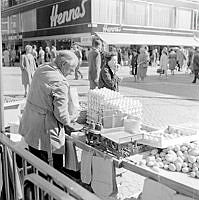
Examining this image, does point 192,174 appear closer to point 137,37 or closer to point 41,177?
point 41,177

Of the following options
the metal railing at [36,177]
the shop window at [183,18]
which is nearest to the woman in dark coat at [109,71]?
the metal railing at [36,177]

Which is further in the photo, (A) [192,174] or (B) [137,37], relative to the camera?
(B) [137,37]

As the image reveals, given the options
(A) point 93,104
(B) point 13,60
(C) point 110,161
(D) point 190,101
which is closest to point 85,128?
(A) point 93,104

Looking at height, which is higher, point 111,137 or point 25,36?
point 25,36

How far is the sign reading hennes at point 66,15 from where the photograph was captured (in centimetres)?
2630

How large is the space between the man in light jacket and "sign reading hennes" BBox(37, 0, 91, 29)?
23585 millimetres

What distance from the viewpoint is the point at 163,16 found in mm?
31734

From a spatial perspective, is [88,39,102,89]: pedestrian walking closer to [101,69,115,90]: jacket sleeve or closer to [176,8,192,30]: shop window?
[101,69,115,90]: jacket sleeve

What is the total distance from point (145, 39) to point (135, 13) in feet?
8.20

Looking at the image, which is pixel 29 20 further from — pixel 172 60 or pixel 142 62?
pixel 142 62

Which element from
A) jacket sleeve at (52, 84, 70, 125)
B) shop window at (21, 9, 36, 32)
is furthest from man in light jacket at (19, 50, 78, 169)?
shop window at (21, 9, 36, 32)

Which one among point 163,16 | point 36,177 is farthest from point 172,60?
point 163,16

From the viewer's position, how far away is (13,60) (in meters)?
14.9

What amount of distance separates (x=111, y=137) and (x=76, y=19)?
81.9 feet
